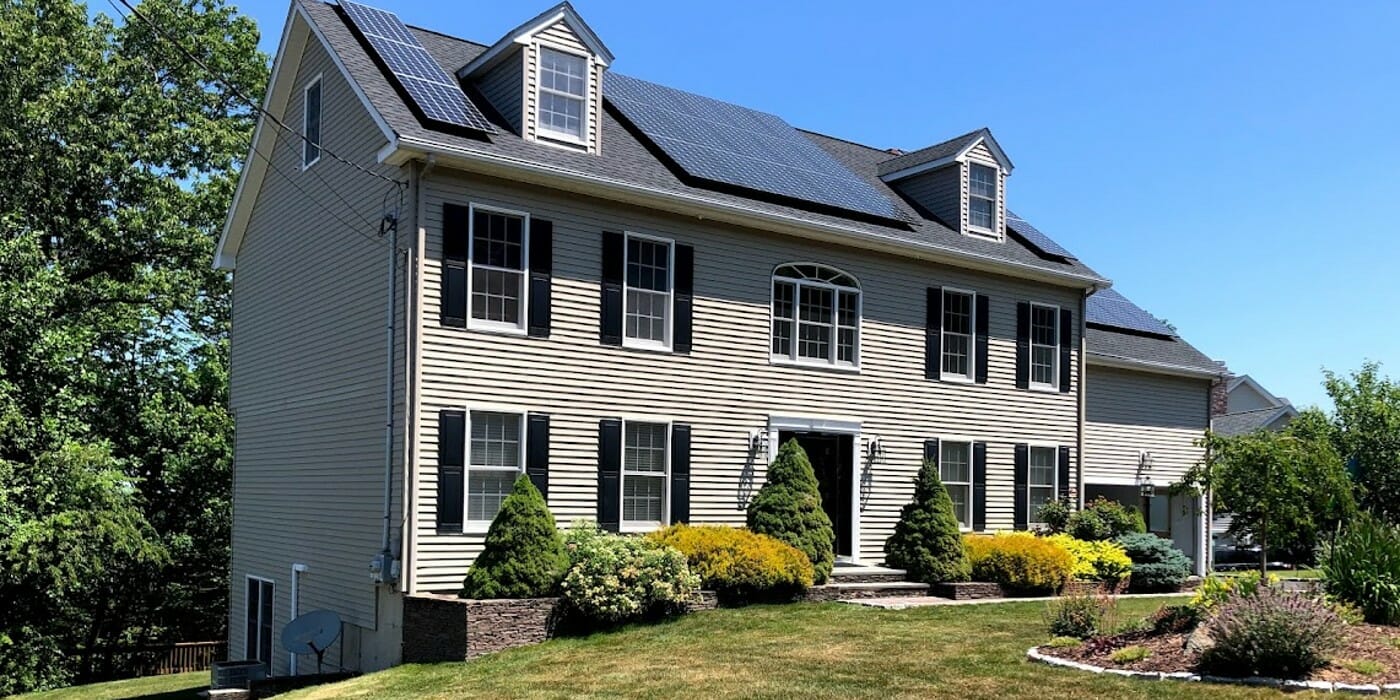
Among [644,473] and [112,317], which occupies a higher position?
Answer: [112,317]

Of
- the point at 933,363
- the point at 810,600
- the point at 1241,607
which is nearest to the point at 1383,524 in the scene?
the point at 1241,607

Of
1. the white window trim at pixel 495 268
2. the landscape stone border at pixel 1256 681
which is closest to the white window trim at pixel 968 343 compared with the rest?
the white window trim at pixel 495 268

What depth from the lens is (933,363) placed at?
20875mm

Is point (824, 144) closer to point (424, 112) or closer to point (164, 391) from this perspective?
→ point (424, 112)

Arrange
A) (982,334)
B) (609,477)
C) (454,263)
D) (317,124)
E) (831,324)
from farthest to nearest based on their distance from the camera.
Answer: (982,334)
(831,324)
(317,124)
(609,477)
(454,263)

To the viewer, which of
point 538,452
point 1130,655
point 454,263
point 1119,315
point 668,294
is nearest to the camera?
point 1130,655

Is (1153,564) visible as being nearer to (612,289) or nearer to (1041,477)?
(1041,477)

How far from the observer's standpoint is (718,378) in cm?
1808

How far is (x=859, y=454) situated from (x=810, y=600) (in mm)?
3916

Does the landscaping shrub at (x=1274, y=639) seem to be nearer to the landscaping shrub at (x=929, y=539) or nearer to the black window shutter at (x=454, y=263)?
the landscaping shrub at (x=929, y=539)

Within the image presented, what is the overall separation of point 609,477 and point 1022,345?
9.32 metres

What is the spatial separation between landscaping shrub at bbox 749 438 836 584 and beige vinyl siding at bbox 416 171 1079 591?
86 cm

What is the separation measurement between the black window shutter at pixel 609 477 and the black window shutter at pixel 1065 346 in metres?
10.2

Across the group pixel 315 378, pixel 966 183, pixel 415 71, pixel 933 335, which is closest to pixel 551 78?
pixel 415 71
